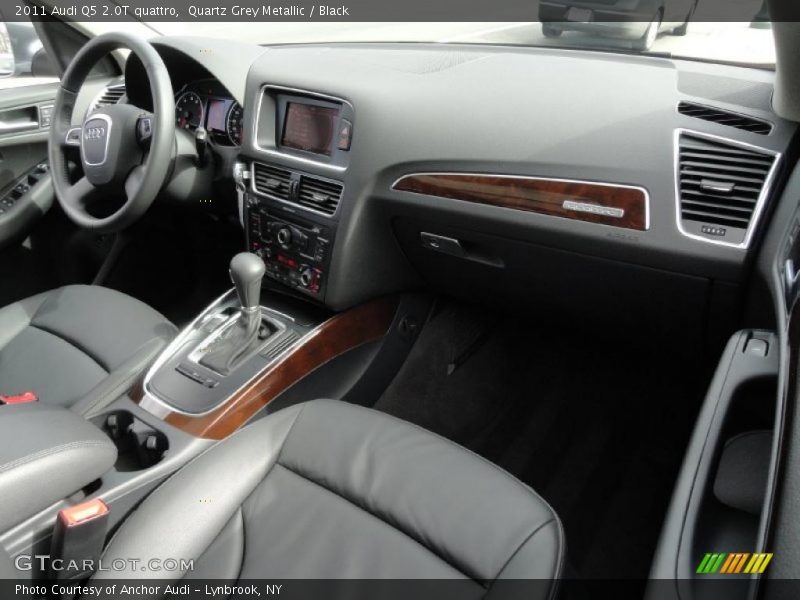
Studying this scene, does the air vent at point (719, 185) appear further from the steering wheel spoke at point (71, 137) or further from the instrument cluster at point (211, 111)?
the steering wheel spoke at point (71, 137)

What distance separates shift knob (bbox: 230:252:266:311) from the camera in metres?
1.57

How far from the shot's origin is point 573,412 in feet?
6.23

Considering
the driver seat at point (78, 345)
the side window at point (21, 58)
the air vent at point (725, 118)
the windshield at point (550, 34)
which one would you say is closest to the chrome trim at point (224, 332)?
the driver seat at point (78, 345)

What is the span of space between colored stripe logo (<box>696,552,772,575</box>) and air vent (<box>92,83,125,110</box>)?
2.06 m

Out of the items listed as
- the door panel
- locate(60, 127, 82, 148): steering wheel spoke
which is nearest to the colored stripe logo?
locate(60, 127, 82, 148): steering wheel spoke

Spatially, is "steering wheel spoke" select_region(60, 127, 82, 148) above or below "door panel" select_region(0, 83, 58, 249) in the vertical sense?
above

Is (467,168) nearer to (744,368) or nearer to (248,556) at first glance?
(744,368)

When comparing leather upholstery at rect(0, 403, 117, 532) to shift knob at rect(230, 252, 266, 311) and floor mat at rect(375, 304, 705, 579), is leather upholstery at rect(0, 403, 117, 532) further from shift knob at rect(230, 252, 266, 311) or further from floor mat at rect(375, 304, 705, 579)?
floor mat at rect(375, 304, 705, 579)

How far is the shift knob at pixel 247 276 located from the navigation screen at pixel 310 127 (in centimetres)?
30

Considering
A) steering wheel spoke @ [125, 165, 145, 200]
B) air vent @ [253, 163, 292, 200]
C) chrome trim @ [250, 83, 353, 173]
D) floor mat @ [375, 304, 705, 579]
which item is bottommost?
floor mat @ [375, 304, 705, 579]

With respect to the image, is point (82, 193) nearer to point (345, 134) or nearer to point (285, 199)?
point (285, 199)

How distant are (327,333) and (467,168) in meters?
0.55

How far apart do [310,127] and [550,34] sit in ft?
1.97

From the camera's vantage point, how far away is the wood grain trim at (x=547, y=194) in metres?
1.27
